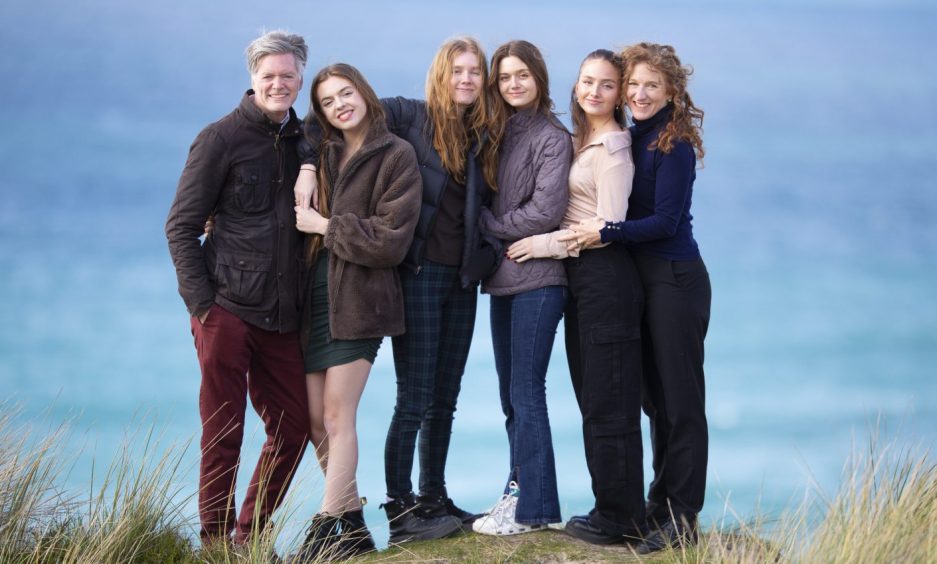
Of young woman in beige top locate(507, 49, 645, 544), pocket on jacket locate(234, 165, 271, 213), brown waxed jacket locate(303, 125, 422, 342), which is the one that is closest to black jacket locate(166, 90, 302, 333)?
pocket on jacket locate(234, 165, 271, 213)

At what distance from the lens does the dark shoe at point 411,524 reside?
226 inches

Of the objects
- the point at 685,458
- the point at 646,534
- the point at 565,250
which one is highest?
the point at 565,250

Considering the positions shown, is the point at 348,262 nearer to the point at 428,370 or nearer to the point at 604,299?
the point at 428,370

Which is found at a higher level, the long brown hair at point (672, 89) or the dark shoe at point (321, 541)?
the long brown hair at point (672, 89)

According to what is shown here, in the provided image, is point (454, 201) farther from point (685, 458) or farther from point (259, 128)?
point (685, 458)

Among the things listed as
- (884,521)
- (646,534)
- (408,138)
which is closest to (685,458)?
(646,534)

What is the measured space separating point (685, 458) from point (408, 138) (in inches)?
77.4

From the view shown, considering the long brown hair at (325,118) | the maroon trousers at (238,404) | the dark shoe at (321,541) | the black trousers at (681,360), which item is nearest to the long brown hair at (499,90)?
the long brown hair at (325,118)

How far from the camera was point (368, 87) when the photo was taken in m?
5.48

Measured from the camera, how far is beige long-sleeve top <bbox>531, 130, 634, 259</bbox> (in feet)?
17.8

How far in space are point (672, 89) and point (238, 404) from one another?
96.5 inches

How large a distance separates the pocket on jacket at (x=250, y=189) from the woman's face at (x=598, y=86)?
150 cm

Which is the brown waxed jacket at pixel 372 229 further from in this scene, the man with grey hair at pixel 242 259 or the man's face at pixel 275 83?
the man's face at pixel 275 83

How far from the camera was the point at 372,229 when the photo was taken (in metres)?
5.34
